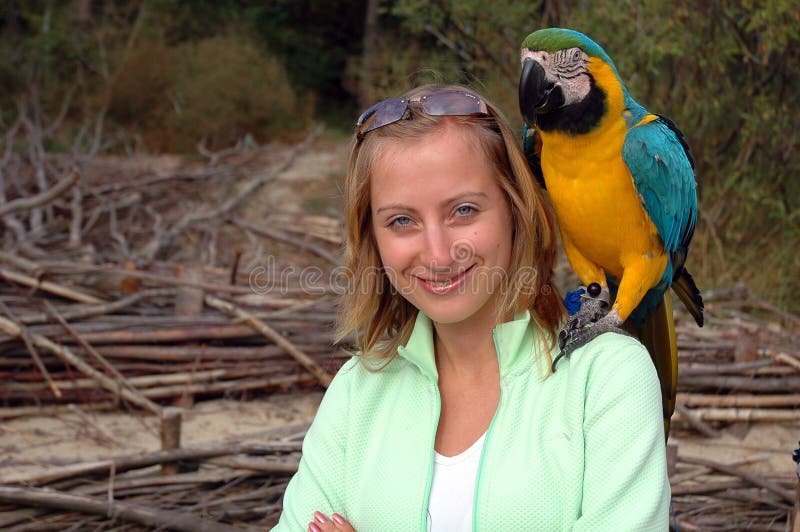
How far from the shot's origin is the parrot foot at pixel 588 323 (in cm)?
138

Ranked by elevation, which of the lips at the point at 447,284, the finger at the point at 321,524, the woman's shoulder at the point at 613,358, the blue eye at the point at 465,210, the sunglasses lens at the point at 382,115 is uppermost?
the sunglasses lens at the point at 382,115

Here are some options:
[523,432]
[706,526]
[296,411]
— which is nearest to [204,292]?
[296,411]

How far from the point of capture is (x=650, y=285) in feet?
5.43

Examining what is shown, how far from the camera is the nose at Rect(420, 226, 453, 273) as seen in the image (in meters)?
1.34

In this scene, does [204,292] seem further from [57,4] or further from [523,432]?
[57,4]

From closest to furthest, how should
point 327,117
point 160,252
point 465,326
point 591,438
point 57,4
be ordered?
point 591,438, point 465,326, point 160,252, point 57,4, point 327,117

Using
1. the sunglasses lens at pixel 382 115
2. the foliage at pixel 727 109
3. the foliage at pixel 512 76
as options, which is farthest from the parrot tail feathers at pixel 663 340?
the foliage at pixel 727 109

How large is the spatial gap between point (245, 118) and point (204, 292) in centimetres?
718

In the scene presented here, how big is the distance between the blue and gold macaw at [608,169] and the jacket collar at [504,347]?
0.61 ft

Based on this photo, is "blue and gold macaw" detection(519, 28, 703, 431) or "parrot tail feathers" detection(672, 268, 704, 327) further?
"parrot tail feathers" detection(672, 268, 704, 327)

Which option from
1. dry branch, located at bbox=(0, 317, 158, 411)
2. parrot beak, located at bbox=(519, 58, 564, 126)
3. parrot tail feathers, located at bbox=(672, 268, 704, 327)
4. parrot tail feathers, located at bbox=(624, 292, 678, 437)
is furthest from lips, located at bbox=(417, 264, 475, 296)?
dry branch, located at bbox=(0, 317, 158, 411)

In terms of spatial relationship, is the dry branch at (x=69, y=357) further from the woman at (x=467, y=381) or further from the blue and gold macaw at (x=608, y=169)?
the blue and gold macaw at (x=608, y=169)

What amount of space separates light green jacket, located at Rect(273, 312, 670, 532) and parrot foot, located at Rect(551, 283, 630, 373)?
4cm

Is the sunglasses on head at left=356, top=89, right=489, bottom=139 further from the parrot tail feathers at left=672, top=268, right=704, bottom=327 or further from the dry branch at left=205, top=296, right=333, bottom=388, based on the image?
the dry branch at left=205, top=296, right=333, bottom=388
